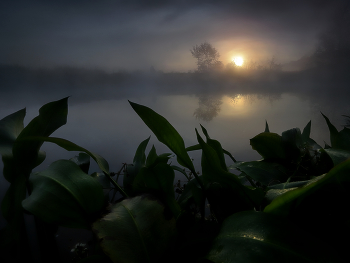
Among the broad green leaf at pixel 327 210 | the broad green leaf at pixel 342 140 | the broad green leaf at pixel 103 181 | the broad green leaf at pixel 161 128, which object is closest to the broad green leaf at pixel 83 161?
the broad green leaf at pixel 103 181

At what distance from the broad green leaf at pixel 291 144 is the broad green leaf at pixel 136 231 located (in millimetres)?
266

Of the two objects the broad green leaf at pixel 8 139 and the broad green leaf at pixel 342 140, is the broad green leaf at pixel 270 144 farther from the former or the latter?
the broad green leaf at pixel 8 139

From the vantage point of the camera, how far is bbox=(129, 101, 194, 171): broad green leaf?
0.28 m

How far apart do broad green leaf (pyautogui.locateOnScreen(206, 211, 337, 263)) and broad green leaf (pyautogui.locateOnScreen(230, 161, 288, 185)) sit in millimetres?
161

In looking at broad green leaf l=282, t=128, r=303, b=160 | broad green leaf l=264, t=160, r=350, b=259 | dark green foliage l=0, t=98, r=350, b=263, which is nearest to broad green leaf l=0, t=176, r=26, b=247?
dark green foliage l=0, t=98, r=350, b=263

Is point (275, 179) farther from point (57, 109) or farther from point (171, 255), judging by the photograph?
point (57, 109)

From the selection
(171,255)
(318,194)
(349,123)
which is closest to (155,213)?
(171,255)

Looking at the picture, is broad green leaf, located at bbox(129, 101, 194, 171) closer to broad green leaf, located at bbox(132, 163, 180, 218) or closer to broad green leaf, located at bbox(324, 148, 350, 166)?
broad green leaf, located at bbox(132, 163, 180, 218)

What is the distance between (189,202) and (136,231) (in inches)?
5.9

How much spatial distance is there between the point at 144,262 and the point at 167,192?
127 mm

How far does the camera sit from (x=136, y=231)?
0.26 m

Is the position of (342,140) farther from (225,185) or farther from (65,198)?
(65,198)

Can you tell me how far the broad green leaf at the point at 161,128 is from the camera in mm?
276

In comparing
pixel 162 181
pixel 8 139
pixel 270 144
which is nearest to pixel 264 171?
pixel 270 144
